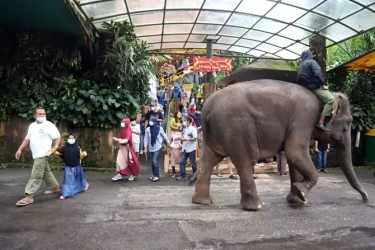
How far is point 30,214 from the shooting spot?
5090 mm

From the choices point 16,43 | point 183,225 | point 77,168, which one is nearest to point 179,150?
point 77,168

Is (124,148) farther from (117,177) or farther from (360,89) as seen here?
(360,89)

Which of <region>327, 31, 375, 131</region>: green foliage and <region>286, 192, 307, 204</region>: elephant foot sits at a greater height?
<region>327, 31, 375, 131</region>: green foliage

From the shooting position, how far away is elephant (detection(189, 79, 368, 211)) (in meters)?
5.43

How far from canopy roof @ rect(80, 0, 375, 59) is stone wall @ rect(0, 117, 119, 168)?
3.10 m

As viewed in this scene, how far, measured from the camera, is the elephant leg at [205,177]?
576cm

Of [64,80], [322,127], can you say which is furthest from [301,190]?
[64,80]

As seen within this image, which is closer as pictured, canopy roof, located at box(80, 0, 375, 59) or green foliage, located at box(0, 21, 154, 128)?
green foliage, located at box(0, 21, 154, 128)

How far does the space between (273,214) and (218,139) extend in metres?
1.36

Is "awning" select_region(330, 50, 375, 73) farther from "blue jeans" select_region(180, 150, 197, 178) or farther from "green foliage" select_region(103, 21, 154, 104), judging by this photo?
"green foliage" select_region(103, 21, 154, 104)

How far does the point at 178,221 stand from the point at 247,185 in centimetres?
125

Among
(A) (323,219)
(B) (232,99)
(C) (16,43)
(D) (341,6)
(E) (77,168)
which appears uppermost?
(D) (341,6)

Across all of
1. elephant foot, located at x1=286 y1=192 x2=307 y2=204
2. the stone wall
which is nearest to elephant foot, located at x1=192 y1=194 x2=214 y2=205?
elephant foot, located at x1=286 y1=192 x2=307 y2=204

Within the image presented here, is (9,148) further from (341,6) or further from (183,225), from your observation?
(341,6)
